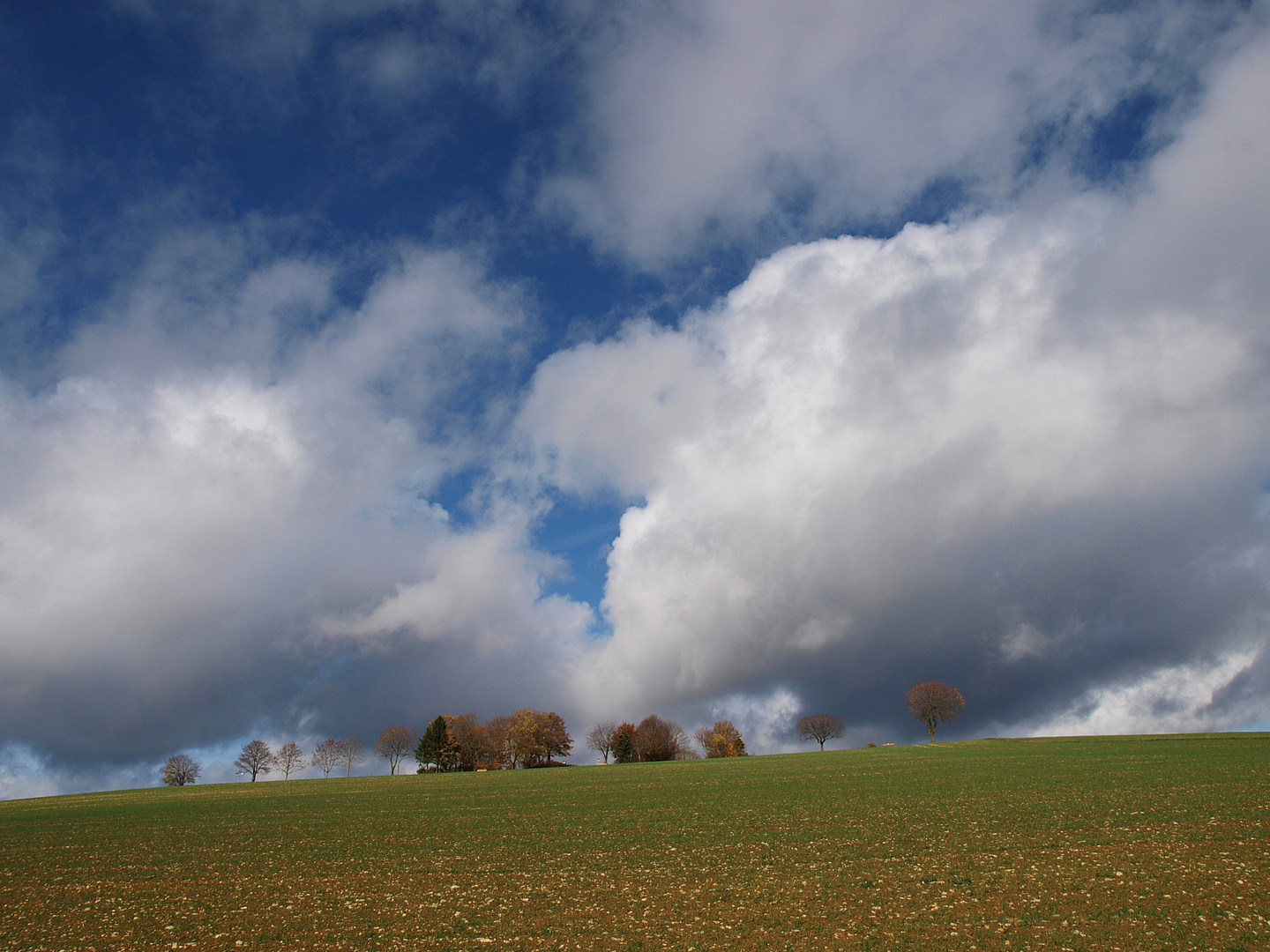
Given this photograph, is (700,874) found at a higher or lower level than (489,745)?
higher

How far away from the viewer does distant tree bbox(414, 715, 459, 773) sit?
6555 inches

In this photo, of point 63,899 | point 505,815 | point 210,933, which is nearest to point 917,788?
point 505,815

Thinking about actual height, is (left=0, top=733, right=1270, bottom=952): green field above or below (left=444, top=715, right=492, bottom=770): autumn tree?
above

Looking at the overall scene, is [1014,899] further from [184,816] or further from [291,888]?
[184,816]

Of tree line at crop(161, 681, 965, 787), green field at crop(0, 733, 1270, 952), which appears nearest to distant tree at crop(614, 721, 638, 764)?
tree line at crop(161, 681, 965, 787)

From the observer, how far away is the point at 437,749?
548 feet

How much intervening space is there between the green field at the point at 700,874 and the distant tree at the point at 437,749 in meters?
129

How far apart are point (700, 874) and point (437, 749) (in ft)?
538

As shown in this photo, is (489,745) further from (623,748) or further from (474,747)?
(623,748)

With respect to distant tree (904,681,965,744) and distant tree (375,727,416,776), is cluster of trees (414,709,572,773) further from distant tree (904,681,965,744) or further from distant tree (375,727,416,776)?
distant tree (904,681,965,744)

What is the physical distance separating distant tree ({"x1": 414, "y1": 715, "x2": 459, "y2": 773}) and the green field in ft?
422

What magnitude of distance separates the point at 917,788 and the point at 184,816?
5661cm

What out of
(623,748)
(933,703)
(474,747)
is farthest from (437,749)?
(933,703)

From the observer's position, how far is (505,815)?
43.5 meters
